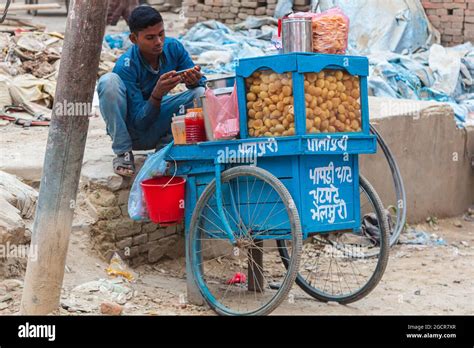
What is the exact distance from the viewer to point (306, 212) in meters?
4.77

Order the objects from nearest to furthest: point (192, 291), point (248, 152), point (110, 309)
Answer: point (110, 309) → point (248, 152) → point (192, 291)

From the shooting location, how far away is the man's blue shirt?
562cm

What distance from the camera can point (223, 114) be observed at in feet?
16.3

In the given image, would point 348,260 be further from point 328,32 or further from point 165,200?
point 328,32

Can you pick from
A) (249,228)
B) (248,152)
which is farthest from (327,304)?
(248,152)

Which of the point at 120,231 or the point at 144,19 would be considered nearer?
the point at 144,19

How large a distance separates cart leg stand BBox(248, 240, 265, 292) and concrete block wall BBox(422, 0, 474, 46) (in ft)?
23.5

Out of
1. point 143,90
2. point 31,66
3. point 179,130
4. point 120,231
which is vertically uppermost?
point 31,66

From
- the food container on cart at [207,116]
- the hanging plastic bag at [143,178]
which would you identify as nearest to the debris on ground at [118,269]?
the hanging plastic bag at [143,178]

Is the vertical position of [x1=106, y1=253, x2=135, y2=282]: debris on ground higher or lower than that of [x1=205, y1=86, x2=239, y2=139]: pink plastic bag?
lower

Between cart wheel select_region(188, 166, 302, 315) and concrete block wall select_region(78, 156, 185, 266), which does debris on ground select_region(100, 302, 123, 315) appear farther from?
concrete block wall select_region(78, 156, 185, 266)

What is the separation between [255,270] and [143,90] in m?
1.40

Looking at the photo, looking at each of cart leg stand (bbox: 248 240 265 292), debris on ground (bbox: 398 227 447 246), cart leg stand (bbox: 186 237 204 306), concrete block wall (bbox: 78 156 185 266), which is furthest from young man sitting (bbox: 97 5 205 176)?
debris on ground (bbox: 398 227 447 246)

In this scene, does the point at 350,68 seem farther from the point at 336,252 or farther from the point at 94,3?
the point at 336,252
